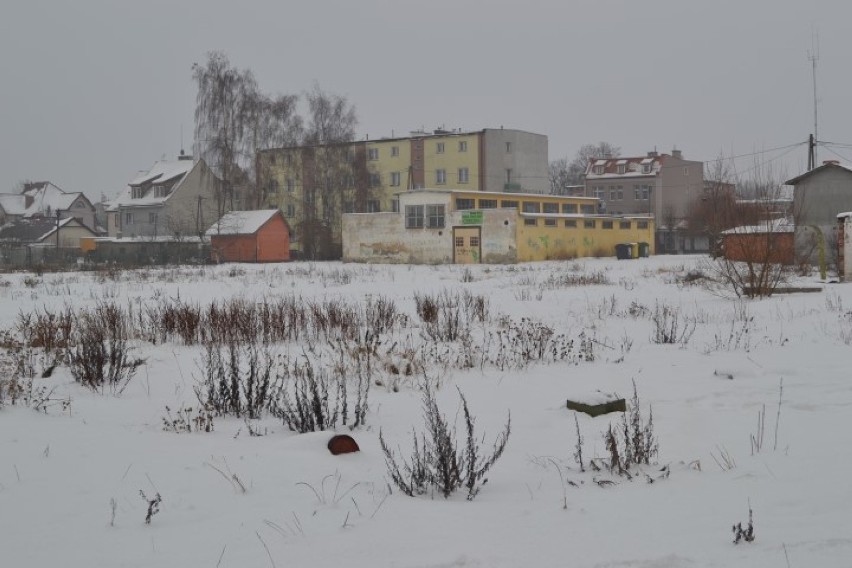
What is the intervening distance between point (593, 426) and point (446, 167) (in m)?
57.1

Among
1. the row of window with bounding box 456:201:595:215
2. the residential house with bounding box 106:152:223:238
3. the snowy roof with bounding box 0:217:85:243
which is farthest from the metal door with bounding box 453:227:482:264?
the snowy roof with bounding box 0:217:85:243

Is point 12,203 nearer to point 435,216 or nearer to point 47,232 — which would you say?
point 47,232

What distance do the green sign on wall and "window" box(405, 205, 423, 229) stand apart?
3013 millimetres

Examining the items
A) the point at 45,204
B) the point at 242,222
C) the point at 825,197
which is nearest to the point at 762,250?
the point at 825,197

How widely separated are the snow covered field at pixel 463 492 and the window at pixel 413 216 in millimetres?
38310

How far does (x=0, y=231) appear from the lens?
72375 millimetres

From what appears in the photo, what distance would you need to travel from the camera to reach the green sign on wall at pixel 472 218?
45.1 meters

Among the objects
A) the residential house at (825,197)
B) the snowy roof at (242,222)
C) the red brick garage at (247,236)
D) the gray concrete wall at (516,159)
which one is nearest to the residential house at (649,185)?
the gray concrete wall at (516,159)

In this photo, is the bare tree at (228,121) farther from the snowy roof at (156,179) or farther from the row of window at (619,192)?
the row of window at (619,192)

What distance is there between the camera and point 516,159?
6241cm

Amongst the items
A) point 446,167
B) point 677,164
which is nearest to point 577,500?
point 446,167

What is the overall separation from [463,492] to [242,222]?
46898mm

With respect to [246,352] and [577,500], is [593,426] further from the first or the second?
[246,352]

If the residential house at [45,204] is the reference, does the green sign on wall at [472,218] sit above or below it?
below
